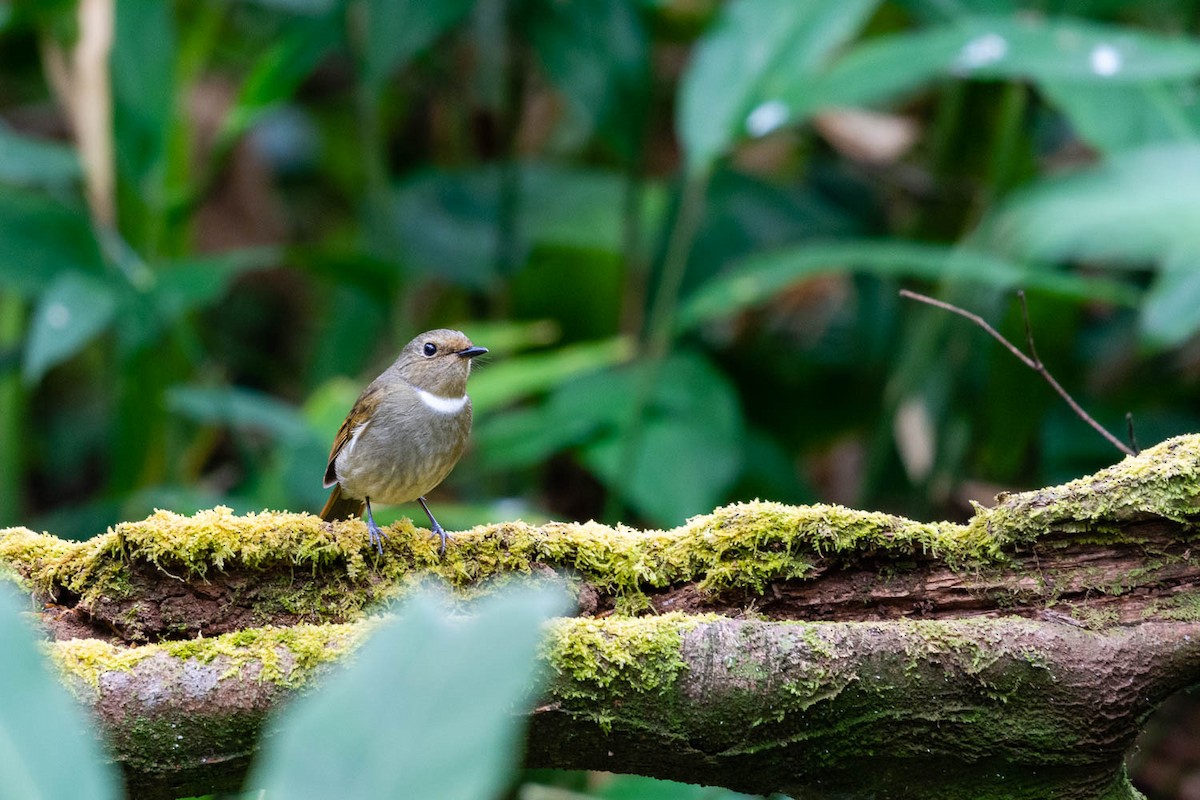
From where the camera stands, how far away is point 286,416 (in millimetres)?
4379

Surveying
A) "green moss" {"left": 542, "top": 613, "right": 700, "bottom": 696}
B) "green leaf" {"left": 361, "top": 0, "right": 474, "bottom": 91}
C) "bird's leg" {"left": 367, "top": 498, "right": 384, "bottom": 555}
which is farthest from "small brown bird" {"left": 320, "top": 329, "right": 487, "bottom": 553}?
"green leaf" {"left": 361, "top": 0, "right": 474, "bottom": 91}

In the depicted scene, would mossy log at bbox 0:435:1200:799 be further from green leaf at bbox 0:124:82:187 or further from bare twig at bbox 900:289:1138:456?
green leaf at bbox 0:124:82:187

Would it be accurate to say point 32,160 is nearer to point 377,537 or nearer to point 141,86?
point 141,86

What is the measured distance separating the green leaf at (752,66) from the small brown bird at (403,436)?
4.31 feet

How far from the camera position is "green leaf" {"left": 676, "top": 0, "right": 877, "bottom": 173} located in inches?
160

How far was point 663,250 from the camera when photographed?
5.43 meters

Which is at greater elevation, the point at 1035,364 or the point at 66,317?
the point at 66,317

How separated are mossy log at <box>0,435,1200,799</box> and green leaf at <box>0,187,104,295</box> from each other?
9.16 feet

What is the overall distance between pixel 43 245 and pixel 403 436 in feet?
8.21

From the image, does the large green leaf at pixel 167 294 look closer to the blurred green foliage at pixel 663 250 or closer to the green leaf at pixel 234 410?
the blurred green foliage at pixel 663 250

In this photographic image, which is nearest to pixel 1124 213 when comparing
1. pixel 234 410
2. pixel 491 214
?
pixel 234 410

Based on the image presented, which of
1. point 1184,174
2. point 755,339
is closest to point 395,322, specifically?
point 755,339

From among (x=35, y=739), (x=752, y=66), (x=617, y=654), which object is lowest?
(x=617, y=654)

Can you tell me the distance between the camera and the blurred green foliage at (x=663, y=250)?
13.7 ft
